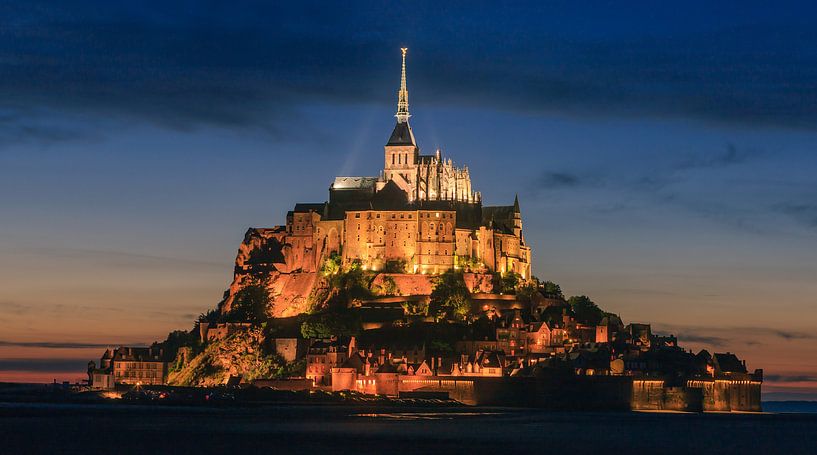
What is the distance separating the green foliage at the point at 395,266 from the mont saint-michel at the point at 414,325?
0.17 metres

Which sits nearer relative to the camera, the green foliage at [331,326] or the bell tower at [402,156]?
the green foliage at [331,326]

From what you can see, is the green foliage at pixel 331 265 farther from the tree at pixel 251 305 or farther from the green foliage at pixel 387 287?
the tree at pixel 251 305

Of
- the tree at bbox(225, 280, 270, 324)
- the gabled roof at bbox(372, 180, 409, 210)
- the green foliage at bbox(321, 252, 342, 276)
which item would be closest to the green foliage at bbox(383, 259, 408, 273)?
the green foliage at bbox(321, 252, 342, 276)

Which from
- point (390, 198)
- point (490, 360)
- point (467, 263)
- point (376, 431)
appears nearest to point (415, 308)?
point (467, 263)

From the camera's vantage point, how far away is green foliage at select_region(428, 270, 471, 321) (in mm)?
158625

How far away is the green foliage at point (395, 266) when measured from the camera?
167m

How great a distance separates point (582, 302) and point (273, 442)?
85884 millimetres

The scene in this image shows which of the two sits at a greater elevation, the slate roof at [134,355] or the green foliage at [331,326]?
the green foliage at [331,326]

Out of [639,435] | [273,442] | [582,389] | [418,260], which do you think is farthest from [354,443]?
[418,260]

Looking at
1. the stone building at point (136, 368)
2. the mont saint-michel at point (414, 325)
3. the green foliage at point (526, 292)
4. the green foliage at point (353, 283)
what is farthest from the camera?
the green foliage at point (353, 283)

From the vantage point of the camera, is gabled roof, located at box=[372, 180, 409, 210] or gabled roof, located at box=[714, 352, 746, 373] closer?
gabled roof, located at box=[714, 352, 746, 373]

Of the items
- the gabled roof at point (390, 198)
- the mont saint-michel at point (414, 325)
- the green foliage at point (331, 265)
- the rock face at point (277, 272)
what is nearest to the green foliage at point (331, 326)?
the mont saint-michel at point (414, 325)

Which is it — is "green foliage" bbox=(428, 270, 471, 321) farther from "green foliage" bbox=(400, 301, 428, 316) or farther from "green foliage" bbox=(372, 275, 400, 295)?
"green foliage" bbox=(372, 275, 400, 295)

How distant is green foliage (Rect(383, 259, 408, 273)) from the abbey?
0.12 metres
